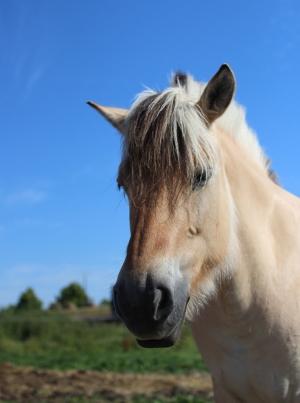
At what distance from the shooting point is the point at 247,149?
3.65 meters

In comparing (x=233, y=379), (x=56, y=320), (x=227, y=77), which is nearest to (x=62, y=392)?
(x=233, y=379)

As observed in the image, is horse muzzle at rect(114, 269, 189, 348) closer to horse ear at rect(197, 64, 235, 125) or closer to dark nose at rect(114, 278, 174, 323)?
dark nose at rect(114, 278, 174, 323)

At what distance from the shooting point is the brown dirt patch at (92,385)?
794 centimetres

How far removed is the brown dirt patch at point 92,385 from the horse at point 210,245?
5124mm

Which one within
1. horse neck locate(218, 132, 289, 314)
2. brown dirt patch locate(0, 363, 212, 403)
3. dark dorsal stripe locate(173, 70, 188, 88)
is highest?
dark dorsal stripe locate(173, 70, 188, 88)

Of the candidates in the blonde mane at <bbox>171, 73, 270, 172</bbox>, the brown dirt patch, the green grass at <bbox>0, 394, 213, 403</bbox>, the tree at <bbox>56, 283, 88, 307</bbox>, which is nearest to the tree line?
the tree at <bbox>56, 283, 88, 307</bbox>

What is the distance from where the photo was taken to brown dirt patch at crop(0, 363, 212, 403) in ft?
26.1

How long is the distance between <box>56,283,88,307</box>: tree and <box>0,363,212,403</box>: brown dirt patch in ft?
176

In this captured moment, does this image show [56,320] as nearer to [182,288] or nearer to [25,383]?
[25,383]

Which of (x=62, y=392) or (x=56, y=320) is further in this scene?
(x=56, y=320)

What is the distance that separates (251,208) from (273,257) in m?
0.39

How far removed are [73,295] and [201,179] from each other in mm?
64932

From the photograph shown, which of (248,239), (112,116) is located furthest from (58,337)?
(248,239)

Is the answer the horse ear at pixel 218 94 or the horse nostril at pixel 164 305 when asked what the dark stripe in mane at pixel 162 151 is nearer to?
the horse ear at pixel 218 94
